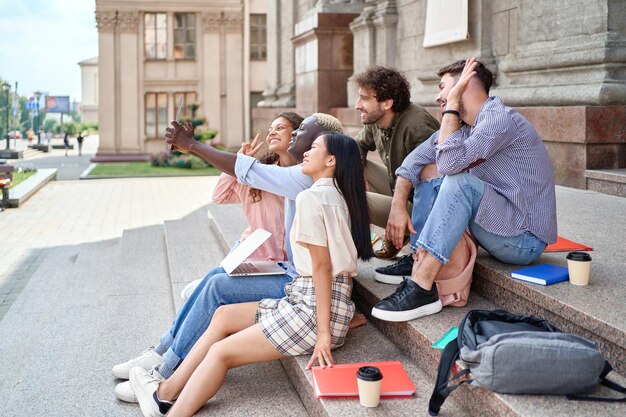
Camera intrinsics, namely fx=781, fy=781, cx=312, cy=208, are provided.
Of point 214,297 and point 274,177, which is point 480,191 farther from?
point 214,297

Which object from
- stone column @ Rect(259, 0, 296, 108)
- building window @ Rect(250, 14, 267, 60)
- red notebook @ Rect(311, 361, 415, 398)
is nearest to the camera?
red notebook @ Rect(311, 361, 415, 398)

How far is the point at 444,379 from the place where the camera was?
10.5 feet

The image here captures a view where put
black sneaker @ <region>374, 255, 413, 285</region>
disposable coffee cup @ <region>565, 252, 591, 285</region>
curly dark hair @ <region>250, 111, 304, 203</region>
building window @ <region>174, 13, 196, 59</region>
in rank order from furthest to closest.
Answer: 1. building window @ <region>174, 13, 196, 59</region>
2. curly dark hair @ <region>250, 111, 304, 203</region>
3. black sneaker @ <region>374, 255, 413, 285</region>
4. disposable coffee cup @ <region>565, 252, 591, 285</region>

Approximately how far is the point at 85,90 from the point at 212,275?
8646cm

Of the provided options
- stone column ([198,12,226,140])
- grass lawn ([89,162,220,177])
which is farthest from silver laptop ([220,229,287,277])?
stone column ([198,12,226,140])

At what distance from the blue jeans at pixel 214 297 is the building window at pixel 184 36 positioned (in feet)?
114

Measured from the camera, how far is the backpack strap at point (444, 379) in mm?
3166

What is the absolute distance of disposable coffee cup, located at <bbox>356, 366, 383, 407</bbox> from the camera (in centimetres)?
326

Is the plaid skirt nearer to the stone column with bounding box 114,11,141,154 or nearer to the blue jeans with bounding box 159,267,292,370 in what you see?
the blue jeans with bounding box 159,267,292,370

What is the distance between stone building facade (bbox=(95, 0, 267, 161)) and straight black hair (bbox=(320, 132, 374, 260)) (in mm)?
33231

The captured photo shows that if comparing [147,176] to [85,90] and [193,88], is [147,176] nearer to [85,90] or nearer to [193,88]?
[193,88]

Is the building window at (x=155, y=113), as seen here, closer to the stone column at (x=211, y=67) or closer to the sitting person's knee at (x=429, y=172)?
the stone column at (x=211, y=67)

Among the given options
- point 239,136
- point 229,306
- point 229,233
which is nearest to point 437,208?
point 229,306

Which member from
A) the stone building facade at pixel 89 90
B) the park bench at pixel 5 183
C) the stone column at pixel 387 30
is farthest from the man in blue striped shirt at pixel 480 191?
the stone building facade at pixel 89 90
